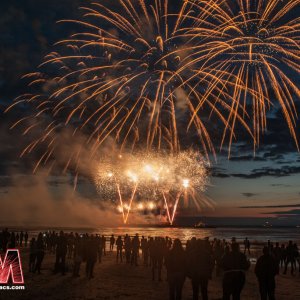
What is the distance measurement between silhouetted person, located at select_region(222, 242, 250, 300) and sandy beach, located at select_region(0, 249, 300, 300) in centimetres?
294

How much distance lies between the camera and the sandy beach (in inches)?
448

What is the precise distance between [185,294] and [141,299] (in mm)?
1564

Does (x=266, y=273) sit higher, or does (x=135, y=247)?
(x=266, y=273)

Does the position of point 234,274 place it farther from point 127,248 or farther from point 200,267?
point 127,248

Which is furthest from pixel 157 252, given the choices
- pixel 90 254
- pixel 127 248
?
pixel 127 248

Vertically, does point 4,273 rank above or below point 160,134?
below

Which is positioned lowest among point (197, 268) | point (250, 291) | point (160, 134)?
point (250, 291)

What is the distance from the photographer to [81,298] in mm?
10969

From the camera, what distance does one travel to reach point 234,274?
8.84 metres

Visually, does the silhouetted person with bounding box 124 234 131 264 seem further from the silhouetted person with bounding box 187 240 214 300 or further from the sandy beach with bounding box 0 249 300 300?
the silhouetted person with bounding box 187 240 214 300

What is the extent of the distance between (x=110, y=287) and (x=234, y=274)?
218 inches

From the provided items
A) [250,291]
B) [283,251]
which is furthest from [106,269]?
[283,251]

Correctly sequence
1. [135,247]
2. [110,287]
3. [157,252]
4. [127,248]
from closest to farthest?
[110,287] < [157,252] < [135,247] < [127,248]

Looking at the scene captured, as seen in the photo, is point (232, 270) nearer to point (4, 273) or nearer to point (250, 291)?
point (250, 291)
